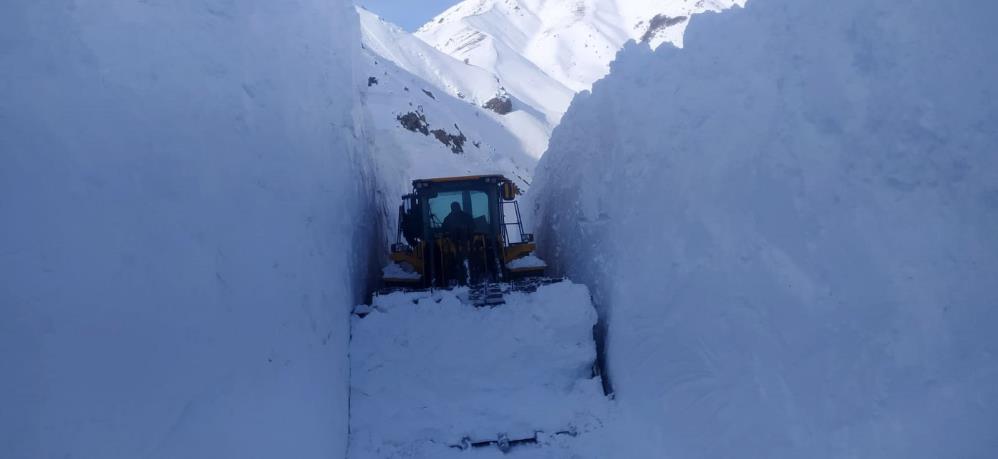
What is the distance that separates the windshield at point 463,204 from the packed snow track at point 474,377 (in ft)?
8.82

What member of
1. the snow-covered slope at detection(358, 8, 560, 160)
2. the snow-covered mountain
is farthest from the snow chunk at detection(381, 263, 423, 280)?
the snow-covered slope at detection(358, 8, 560, 160)

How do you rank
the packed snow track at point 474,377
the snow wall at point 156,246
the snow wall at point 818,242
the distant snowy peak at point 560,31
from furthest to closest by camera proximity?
the distant snowy peak at point 560,31 → the packed snow track at point 474,377 → the snow wall at point 818,242 → the snow wall at point 156,246

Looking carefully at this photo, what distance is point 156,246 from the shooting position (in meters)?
3.66

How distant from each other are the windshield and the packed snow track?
269 centimetres

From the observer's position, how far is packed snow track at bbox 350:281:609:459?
5.85m

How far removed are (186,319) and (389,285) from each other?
199 inches

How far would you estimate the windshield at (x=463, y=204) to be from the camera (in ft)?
31.1

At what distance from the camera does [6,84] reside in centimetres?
302

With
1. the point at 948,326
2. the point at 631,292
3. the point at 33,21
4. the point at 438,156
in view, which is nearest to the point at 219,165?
the point at 33,21

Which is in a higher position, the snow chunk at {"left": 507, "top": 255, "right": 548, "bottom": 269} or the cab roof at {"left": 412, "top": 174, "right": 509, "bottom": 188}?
the cab roof at {"left": 412, "top": 174, "right": 509, "bottom": 188}

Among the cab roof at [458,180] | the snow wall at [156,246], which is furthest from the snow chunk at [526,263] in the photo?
the snow wall at [156,246]

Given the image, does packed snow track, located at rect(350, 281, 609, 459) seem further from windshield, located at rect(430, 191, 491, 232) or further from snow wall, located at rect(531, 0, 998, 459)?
windshield, located at rect(430, 191, 491, 232)

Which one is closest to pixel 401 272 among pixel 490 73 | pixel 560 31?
pixel 490 73

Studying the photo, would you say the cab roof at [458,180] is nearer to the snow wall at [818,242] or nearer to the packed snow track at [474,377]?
the packed snow track at [474,377]
